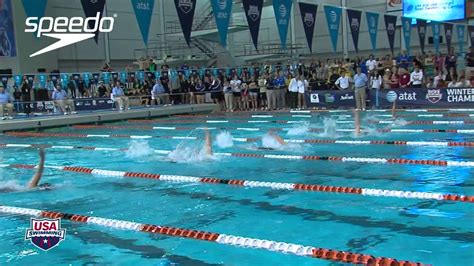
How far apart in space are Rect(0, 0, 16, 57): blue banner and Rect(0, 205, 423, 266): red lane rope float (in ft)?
69.3

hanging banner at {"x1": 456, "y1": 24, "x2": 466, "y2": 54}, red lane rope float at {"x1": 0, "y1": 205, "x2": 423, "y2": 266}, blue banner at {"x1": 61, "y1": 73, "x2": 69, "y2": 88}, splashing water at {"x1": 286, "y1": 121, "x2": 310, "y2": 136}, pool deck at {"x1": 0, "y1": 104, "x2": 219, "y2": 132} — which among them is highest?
hanging banner at {"x1": 456, "y1": 24, "x2": 466, "y2": 54}

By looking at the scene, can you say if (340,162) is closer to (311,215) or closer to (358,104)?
(311,215)

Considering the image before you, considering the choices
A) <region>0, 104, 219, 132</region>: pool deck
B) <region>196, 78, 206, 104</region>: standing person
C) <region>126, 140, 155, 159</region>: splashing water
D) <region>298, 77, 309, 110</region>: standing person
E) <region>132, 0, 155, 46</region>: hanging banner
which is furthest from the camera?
<region>196, 78, 206, 104</region>: standing person

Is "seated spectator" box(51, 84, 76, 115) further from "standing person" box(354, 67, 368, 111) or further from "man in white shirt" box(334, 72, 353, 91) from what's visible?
"standing person" box(354, 67, 368, 111)

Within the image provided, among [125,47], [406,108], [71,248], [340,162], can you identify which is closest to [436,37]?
[406,108]

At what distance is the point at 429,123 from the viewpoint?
1241 centimetres

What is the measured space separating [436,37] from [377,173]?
23349 millimetres

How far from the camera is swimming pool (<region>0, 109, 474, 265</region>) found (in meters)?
4.11

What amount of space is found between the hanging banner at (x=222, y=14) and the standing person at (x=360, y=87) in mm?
4154

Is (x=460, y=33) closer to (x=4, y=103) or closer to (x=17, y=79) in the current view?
(x=17, y=79)

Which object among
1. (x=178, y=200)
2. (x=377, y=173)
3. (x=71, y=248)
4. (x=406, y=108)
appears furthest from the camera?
(x=406, y=108)

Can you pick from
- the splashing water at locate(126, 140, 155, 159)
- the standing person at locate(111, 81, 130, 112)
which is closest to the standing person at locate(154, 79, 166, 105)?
the standing person at locate(111, 81, 130, 112)

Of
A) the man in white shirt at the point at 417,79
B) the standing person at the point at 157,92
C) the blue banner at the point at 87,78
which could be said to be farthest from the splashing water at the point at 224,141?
the blue banner at the point at 87,78

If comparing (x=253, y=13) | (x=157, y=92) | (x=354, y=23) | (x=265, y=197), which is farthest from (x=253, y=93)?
(x=265, y=197)
